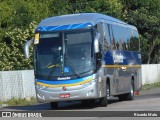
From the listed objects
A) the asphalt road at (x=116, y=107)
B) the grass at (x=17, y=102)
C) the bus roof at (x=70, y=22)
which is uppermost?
the bus roof at (x=70, y=22)

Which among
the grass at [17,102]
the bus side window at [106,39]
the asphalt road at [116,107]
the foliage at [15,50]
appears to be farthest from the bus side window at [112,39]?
the foliage at [15,50]

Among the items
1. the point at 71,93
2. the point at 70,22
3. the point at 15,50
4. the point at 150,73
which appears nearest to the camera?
the point at 71,93

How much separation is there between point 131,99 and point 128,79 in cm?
137

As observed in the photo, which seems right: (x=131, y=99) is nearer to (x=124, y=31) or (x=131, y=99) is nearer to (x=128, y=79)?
(x=128, y=79)

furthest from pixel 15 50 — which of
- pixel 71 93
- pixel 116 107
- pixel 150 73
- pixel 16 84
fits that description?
pixel 71 93

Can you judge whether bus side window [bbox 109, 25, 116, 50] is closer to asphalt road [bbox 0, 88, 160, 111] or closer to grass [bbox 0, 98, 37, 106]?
asphalt road [bbox 0, 88, 160, 111]

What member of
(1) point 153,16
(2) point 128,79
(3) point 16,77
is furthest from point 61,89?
(1) point 153,16

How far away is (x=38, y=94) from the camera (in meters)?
23.1

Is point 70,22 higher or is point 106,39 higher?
point 70,22

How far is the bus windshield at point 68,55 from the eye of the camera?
22.7 m

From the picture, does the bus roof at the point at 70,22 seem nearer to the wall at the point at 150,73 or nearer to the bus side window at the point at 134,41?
the bus side window at the point at 134,41

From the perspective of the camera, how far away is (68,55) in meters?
22.7

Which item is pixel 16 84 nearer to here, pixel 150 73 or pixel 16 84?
pixel 16 84

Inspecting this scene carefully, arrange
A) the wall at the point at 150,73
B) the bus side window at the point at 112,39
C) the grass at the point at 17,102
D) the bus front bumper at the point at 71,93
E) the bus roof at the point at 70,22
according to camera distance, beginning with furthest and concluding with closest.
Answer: the wall at the point at 150,73
the grass at the point at 17,102
the bus side window at the point at 112,39
the bus roof at the point at 70,22
the bus front bumper at the point at 71,93
